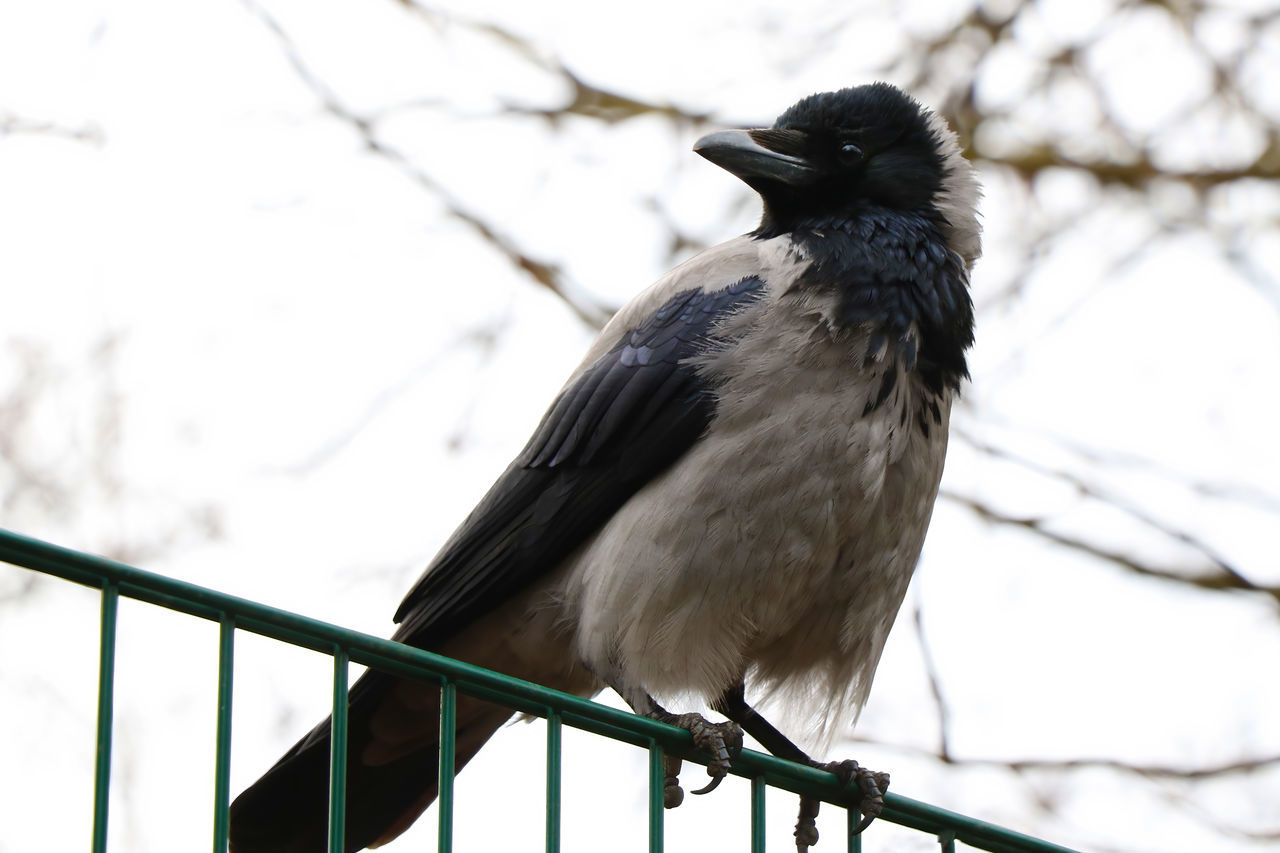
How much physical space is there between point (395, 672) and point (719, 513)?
4.75 ft

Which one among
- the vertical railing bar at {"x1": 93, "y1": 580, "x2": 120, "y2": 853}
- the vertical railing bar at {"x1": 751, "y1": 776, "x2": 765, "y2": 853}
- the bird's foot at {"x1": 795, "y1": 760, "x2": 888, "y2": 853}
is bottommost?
the vertical railing bar at {"x1": 93, "y1": 580, "x2": 120, "y2": 853}

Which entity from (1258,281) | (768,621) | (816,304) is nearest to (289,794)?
(768,621)

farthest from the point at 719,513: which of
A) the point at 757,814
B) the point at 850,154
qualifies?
the point at 850,154

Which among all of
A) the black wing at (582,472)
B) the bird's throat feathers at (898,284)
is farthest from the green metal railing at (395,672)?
the bird's throat feathers at (898,284)

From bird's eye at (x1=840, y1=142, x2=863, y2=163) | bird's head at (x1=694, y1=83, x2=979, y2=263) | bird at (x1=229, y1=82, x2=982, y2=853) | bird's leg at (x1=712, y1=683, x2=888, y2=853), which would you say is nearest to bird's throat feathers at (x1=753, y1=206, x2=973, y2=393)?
bird at (x1=229, y1=82, x2=982, y2=853)

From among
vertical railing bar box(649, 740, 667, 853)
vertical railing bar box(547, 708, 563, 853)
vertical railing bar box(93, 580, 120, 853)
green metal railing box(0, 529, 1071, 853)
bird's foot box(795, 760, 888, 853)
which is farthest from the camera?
bird's foot box(795, 760, 888, 853)

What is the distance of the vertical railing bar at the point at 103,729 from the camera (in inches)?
66.2

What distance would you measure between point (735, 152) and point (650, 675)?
1.49 meters

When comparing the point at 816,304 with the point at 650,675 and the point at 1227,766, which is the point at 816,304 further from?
the point at 1227,766

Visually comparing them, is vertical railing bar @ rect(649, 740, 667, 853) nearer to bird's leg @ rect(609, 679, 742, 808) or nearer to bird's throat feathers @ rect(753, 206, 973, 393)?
bird's leg @ rect(609, 679, 742, 808)

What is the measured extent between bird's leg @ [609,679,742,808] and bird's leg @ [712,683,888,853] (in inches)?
10.7

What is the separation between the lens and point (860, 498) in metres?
3.58

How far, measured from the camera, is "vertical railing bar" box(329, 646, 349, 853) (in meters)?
2.04

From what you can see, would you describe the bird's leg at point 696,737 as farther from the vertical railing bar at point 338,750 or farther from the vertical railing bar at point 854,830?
the vertical railing bar at point 338,750
